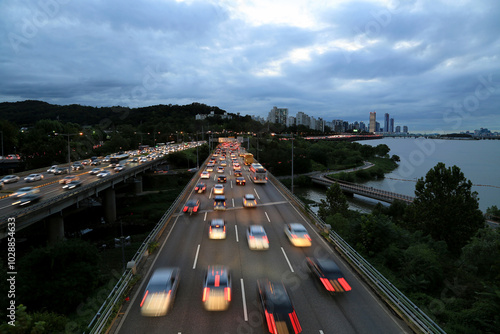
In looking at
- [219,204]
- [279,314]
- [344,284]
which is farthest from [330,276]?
[219,204]

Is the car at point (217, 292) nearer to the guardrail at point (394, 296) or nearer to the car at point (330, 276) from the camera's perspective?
the car at point (330, 276)

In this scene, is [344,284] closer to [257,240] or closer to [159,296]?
[257,240]

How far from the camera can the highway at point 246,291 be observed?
11620 mm

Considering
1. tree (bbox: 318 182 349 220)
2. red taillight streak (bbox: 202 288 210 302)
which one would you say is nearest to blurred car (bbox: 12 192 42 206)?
red taillight streak (bbox: 202 288 210 302)

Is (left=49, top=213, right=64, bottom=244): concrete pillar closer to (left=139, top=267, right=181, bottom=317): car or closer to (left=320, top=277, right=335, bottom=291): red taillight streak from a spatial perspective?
(left=139, top=267, right=181, bottom=317): car

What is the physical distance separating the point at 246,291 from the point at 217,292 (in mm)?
1887

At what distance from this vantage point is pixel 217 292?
1307 cm

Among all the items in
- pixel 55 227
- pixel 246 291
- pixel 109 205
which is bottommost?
pixel 109 205

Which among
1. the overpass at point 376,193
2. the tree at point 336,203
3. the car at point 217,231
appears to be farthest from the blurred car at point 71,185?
the overpass at point 376,193

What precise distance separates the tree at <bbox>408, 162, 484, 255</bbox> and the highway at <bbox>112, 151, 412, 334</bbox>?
72.3 ft

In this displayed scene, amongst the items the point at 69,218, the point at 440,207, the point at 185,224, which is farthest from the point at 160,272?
the point at 69,218

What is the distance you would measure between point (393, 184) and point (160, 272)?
98.7 metres

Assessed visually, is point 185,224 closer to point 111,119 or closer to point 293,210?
point 293,210

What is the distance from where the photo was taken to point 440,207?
35.8 meters
